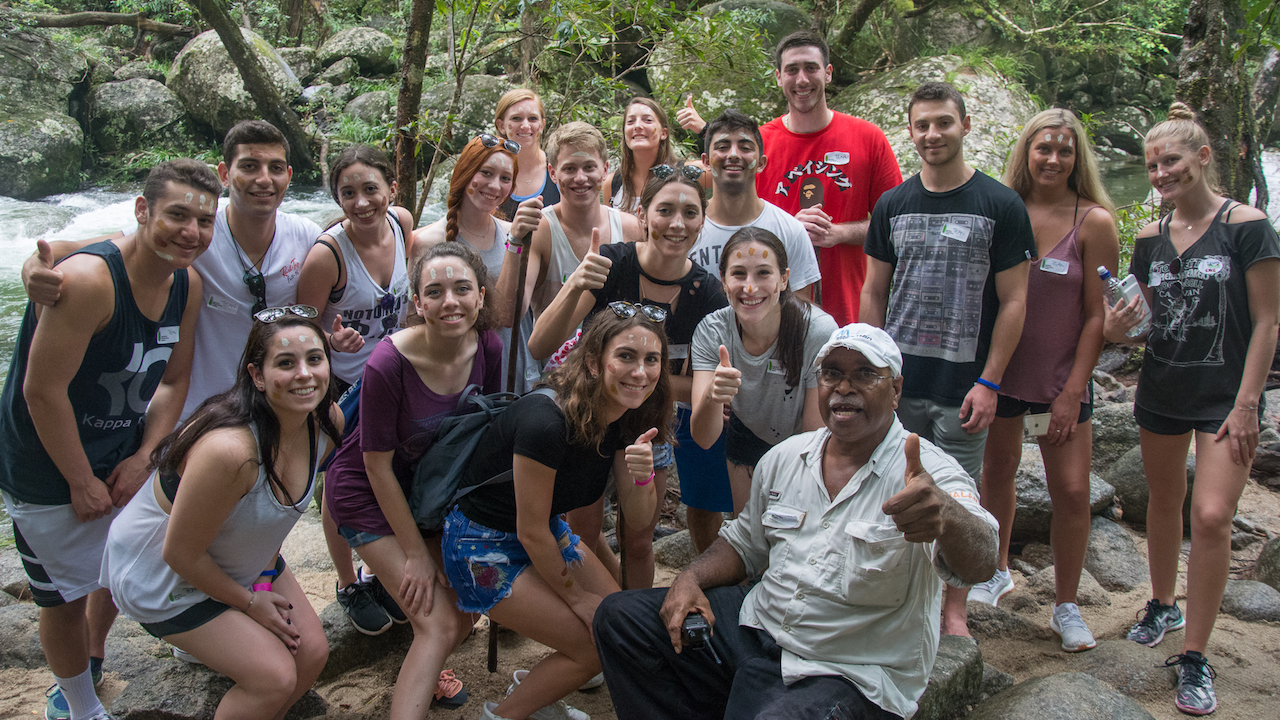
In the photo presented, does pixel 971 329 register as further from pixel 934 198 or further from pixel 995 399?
pixel 934 198

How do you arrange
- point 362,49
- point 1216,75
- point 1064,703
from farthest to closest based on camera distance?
point 362,49, point 1216,75, point 1064,703

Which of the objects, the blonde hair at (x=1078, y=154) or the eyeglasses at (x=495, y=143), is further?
the eyeglasses at (x=495, y=143)

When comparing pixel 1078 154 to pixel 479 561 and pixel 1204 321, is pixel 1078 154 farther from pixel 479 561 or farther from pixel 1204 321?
pixel 479 561

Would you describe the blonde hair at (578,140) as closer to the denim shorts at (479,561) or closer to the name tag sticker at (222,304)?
the name tag sticker at (222,304)

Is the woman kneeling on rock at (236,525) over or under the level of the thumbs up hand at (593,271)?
under

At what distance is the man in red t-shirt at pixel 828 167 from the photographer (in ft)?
12.8

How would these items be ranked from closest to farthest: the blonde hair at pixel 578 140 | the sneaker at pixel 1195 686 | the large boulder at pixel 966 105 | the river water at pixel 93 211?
1. the sneaker at pixel 1195 686
2. the blonde hair at pixel 578 140
3. the large boulder at pixel 966 105
4. the river water at pixel 93 211

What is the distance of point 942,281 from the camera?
321 cm

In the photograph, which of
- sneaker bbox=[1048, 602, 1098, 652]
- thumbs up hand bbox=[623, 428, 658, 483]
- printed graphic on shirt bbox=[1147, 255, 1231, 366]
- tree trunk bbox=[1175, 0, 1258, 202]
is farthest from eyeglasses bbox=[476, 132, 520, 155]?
tree trunk bbox=[1175, 0, 1258, 202]

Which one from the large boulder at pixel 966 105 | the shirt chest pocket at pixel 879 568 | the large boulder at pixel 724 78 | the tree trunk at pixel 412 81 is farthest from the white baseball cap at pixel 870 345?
the large boulder at pixel 724 78

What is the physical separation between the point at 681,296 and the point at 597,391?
70cm

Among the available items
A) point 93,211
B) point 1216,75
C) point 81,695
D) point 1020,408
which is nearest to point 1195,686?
point 1020,408

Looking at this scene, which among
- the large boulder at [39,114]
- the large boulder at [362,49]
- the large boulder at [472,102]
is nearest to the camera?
the large boulder at [472,102]

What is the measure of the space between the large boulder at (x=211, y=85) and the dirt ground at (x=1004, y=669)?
11136 millimetres
